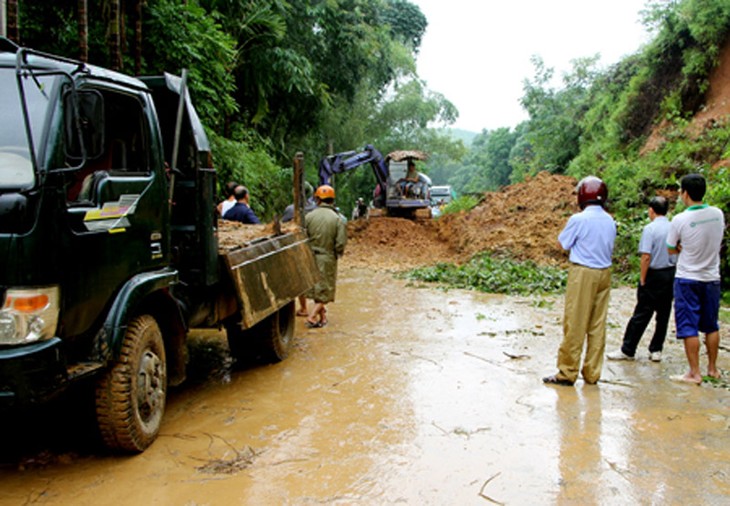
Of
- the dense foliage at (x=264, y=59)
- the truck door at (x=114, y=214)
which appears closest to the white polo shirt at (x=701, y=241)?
the truck door at (x=114, y=214)

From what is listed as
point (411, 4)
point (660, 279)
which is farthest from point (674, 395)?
point (411, 4)

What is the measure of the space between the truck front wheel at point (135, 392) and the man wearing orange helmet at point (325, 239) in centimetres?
409

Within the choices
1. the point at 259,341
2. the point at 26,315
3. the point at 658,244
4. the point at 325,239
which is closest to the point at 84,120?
the point at 26,315

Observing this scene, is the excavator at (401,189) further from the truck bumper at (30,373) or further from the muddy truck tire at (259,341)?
the truck bumper at (30,373)

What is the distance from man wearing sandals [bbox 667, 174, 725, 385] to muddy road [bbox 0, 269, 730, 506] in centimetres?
60

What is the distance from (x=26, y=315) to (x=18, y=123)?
1163 millimetres

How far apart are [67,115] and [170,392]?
10.3 ft

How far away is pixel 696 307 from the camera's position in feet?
19.7

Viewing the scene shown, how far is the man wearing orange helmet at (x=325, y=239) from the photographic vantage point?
8.66m

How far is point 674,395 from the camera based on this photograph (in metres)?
5.88

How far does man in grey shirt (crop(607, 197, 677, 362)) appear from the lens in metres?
6.77

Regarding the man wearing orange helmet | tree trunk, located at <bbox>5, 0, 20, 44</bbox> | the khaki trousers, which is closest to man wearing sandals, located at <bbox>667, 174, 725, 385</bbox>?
the khaki trousers

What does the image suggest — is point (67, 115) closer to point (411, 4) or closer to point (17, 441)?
point (17, 441)

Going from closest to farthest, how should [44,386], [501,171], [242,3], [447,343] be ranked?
[44,386] < [447,343] < [242,3] < [501,171]
